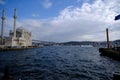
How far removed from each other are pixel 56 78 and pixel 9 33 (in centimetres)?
11023

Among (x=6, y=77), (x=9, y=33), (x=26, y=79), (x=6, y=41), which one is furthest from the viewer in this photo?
(x=9, y=33)

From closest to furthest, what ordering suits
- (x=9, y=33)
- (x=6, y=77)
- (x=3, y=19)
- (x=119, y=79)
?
(x=119, y=79)
(x=6, y=77)
(x=3, y=19)
(x=9, y=33)

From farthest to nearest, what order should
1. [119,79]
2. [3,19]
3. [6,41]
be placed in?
[3,19] < [6,41] < [119,79]

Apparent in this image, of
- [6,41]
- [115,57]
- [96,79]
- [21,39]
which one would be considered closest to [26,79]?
[96,79]

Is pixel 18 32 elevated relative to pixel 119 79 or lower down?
elevated

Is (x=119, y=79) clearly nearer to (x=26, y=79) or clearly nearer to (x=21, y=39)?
(x=26, y=79)

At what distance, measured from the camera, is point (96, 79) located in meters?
15.9

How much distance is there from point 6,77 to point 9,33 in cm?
11482

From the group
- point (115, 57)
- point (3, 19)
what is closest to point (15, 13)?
point (3, 19)

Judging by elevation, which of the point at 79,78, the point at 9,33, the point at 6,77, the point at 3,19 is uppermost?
the point at 3,19

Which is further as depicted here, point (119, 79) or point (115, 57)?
point (115, 57)

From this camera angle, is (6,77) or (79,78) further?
(79,78)

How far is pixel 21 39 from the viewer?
11419 centimetres

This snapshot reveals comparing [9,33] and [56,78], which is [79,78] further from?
[9,33]
